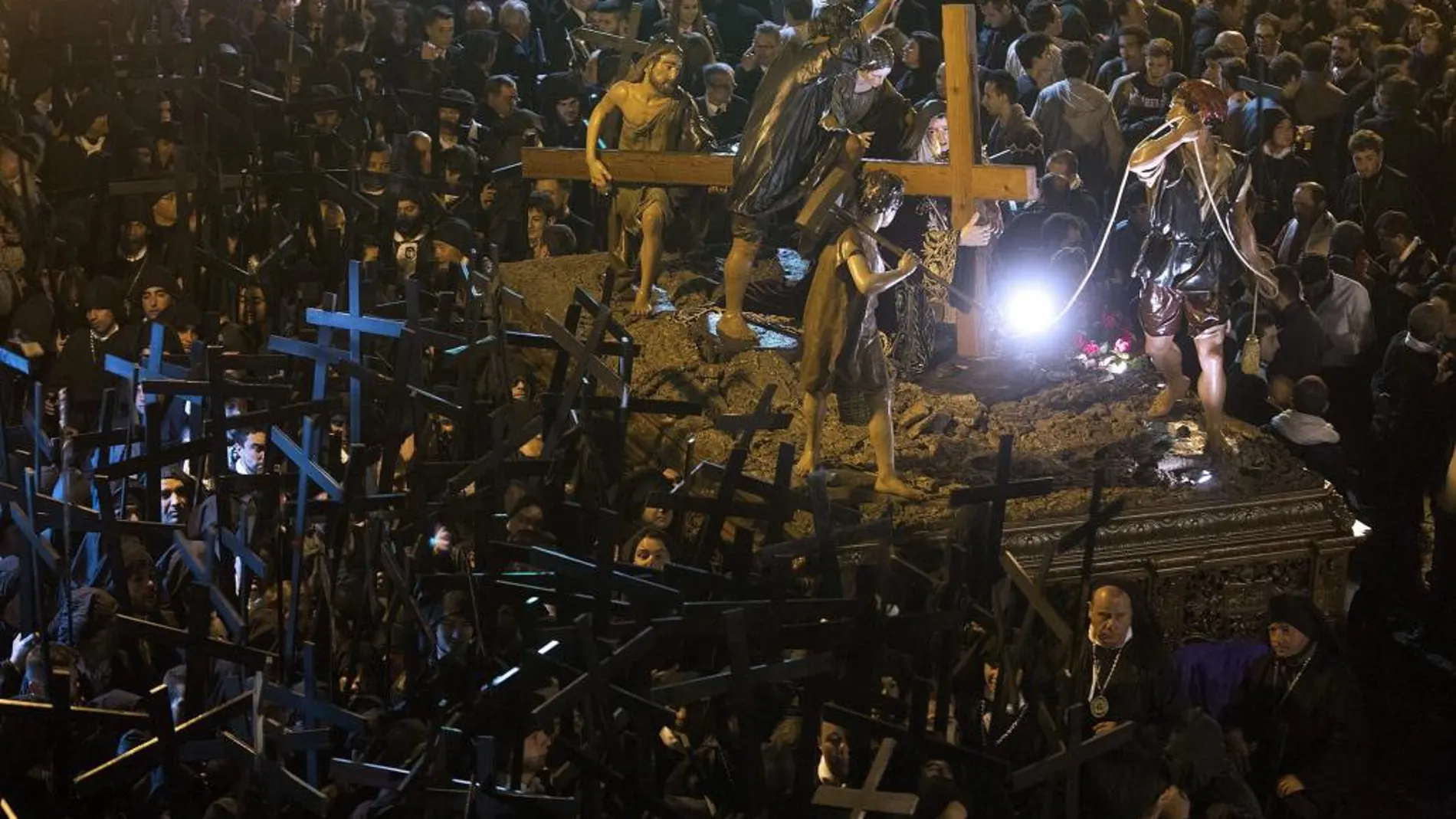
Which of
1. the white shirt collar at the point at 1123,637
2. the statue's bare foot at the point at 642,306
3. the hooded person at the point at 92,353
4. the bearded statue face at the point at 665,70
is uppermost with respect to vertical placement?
the bearded statue face at the point at 665,70

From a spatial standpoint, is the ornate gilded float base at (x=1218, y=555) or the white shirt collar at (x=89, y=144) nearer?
the ornate gilded float base at (x=1218, y=555)

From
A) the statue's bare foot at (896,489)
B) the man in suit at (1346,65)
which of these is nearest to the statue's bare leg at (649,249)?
the statue's bare foot at (896,489)

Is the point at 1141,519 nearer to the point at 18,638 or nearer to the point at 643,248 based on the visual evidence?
the point at 643,248

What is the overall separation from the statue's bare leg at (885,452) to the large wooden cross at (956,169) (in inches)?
51.5

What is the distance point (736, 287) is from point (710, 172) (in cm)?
77

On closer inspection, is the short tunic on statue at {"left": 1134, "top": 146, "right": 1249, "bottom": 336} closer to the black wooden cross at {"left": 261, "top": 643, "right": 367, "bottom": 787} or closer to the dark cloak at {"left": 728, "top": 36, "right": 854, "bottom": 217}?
the dark cloak at {"left": 728, "top": 36, "right": 854, "bottom": 217}

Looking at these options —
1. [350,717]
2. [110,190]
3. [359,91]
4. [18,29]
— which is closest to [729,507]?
[350,717]

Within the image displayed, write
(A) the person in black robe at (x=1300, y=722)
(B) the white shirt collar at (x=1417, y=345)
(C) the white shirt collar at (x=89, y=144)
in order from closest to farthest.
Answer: (A) the person in black robe at (x=1300, y=722), (B) the white shirt collar at (x=1417, y=345), (C) the white shirt collar at (x=89, y=144)

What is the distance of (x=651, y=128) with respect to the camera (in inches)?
607

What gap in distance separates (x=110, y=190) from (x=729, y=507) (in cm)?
619

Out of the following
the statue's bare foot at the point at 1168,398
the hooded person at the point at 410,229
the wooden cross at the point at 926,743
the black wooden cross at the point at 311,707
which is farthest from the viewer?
the hooded person at the point at 410,229

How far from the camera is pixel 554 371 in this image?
1320 centimetres

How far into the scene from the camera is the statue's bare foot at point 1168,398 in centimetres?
1426

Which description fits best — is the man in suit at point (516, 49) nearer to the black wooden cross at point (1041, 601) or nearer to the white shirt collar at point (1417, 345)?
the white shirt collar at point (1417, 345)
